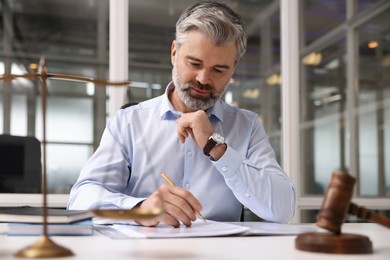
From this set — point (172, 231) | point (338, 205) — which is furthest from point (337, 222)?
point (172, 231)

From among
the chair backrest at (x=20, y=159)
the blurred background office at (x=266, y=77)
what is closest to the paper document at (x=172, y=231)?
the chair backrest at (x=20, y=159)

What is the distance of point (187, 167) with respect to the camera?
1.81m

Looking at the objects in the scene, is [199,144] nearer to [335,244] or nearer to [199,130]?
[199,130]

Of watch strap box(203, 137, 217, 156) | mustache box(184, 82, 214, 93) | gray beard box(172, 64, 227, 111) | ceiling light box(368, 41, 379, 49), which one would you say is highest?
ceiling light box(368, 41, 379, 49)

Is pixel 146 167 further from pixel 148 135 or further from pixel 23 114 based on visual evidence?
pixel 23 114

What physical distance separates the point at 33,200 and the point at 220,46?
1.99m

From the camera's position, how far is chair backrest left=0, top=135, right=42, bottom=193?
2262 mm

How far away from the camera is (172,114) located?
1.94 m

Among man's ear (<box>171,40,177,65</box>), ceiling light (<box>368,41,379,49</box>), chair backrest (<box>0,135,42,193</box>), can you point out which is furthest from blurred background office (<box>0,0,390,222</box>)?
man's ear (<box>171,40,177,65</box>)

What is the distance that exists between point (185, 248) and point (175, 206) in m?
0.34

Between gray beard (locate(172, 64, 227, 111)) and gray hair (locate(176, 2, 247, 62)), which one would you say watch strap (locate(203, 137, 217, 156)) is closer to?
gray beard (locate(172, 64, 227, 111))

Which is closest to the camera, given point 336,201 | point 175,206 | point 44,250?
point 44,250

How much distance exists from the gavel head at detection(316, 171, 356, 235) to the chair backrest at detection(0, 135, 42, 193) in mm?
1564

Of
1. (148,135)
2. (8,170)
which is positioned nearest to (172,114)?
(148,135)
